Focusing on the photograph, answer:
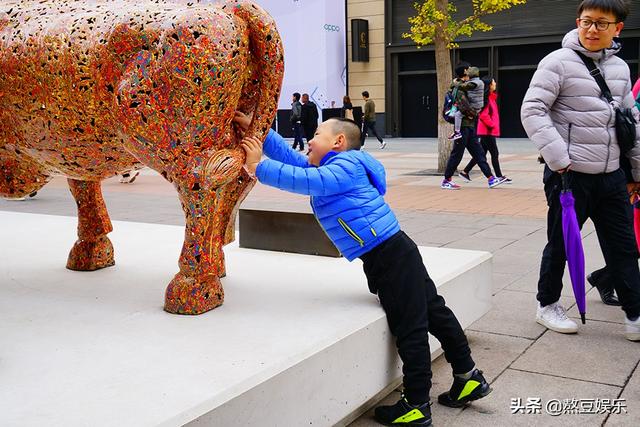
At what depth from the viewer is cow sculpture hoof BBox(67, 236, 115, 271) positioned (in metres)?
3.63

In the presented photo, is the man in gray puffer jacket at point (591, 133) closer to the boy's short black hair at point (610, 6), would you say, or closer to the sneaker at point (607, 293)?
the boy's short black hair at point (610, 6)

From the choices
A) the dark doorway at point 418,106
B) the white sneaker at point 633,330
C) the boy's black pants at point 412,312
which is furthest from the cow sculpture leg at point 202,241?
the dark doorway at point 418,106

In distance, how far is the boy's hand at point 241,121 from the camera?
2.91 meters

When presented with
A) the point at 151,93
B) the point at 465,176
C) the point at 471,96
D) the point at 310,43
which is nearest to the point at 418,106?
the point at 310,43

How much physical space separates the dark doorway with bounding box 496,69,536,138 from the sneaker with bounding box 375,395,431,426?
1862 cm

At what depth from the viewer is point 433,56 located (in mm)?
21188

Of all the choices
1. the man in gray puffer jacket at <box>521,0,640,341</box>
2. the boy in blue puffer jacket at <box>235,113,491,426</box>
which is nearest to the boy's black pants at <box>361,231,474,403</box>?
the boy in blue puffer jacket at <box>235,113,491,426</box>

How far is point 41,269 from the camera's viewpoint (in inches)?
145

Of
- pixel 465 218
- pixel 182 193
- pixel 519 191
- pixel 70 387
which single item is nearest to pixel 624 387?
pixel 182 193

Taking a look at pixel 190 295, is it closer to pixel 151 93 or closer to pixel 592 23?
pixel 151 93

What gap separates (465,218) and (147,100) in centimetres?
542

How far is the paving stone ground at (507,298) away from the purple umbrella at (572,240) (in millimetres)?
297

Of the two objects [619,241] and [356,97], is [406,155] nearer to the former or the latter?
[356,97]

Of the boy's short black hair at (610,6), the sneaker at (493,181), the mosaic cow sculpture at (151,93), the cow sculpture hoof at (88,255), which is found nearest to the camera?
the mosaic cow sculpture at (151,93)
